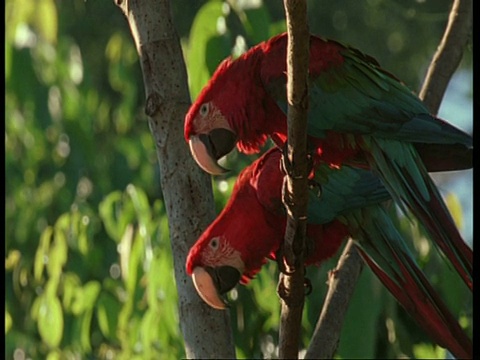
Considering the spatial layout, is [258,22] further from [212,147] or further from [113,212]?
[113,212]

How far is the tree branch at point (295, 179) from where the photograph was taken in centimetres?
93

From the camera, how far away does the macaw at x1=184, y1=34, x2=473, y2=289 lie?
1178 millimetres

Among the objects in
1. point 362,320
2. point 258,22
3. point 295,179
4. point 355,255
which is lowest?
point 362,320

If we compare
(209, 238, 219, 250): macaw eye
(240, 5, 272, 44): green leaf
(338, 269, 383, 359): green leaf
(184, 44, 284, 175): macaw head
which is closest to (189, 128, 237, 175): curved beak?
(184, 44, 284, 175): macaw head

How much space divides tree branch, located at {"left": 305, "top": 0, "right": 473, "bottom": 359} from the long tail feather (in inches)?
9.5

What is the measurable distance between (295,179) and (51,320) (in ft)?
2.27

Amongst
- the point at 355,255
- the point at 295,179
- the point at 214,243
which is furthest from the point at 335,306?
the point at 295,179

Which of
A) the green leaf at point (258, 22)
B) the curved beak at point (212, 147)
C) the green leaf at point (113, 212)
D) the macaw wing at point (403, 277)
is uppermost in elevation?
the green leaf at point (258, 22)

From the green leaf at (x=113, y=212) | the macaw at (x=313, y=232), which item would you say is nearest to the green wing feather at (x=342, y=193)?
the macaw at (x=313, y=232)

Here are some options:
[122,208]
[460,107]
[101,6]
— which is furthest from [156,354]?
[460,107]

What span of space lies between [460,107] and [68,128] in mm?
850

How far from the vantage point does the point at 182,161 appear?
1.25 meters

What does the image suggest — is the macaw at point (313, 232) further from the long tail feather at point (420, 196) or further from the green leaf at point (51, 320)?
the green leaf at point (51, 320)

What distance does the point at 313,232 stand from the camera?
139cm
